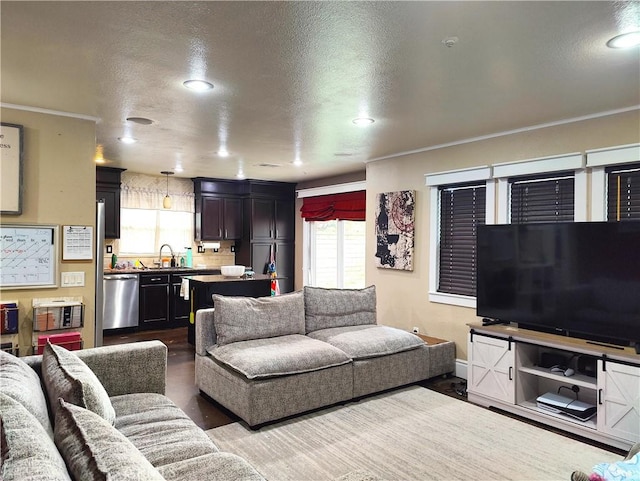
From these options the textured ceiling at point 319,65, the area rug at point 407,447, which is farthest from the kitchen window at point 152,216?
the area rug at point 407,447

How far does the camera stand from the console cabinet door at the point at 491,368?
12.1 ft

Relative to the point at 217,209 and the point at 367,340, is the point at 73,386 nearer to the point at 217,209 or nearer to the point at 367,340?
the point at 367,340

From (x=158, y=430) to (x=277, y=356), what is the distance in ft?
4.50

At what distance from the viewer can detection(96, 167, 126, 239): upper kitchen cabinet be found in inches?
263

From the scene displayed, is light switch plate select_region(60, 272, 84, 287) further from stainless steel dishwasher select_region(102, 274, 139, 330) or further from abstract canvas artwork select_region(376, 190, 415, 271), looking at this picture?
abstract canvas artwork select_region(376, 190, 415, 271)

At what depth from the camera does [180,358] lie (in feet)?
17.3

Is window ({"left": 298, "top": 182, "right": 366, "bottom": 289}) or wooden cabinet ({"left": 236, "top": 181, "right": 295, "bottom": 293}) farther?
wooden cabinet ({"left": 236, "top": 181, "right": 295, "bottom": 293})

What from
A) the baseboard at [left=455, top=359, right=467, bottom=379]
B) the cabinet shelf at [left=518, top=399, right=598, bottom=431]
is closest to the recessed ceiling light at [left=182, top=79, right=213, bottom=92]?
the cabinet shelf at [left=518, top=399, right=598, bottom=431]

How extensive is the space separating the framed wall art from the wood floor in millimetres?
2054

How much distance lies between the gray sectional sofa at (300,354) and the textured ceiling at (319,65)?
1705 mm

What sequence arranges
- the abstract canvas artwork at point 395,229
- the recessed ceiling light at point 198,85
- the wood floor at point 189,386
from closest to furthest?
the recessed ceiling light at point 198,85 < the wood floor at point 189,386 < the abstract canvas artwork at point 395,229

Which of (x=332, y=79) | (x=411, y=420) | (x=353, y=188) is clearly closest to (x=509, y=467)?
(x=411, y=420)

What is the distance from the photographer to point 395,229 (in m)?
5.39

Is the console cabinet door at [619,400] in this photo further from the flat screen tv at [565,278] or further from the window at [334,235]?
the window at [334,235]
